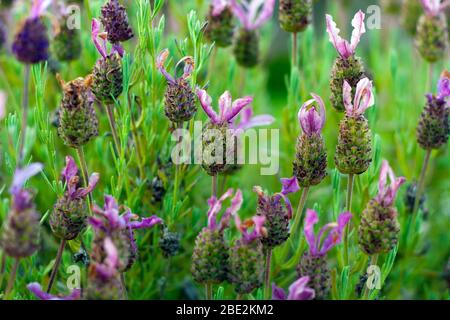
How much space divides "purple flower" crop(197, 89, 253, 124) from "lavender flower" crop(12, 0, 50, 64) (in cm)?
20

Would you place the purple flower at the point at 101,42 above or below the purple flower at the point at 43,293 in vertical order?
above

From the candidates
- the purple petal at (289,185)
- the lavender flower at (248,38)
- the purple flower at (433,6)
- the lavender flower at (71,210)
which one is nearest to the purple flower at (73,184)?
the lavender flower at (71,210)

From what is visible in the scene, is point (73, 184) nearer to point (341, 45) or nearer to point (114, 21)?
point (114, 21)

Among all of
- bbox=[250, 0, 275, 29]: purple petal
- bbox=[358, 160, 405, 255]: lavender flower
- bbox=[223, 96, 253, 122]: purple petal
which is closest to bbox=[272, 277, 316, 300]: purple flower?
bbox=[358, 160, 405, 255]: lavender flower

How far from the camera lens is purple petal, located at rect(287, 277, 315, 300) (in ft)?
2.70

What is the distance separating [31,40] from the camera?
84 cm

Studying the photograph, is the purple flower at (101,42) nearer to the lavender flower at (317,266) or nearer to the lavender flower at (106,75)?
the lavender flower at (106,75)

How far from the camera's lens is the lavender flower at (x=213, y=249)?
830 mm

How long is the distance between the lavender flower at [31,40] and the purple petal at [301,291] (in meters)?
0.41

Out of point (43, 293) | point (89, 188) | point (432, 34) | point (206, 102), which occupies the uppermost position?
point (432, 34)

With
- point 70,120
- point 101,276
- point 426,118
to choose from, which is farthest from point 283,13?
point 101,276

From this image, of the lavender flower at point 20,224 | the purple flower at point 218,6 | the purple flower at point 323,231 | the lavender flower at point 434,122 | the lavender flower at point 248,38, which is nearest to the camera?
the lavender flower at point 20,224

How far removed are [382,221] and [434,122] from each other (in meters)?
0.24

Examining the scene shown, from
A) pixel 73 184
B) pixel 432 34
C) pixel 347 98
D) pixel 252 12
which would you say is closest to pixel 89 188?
pixel 73 184
